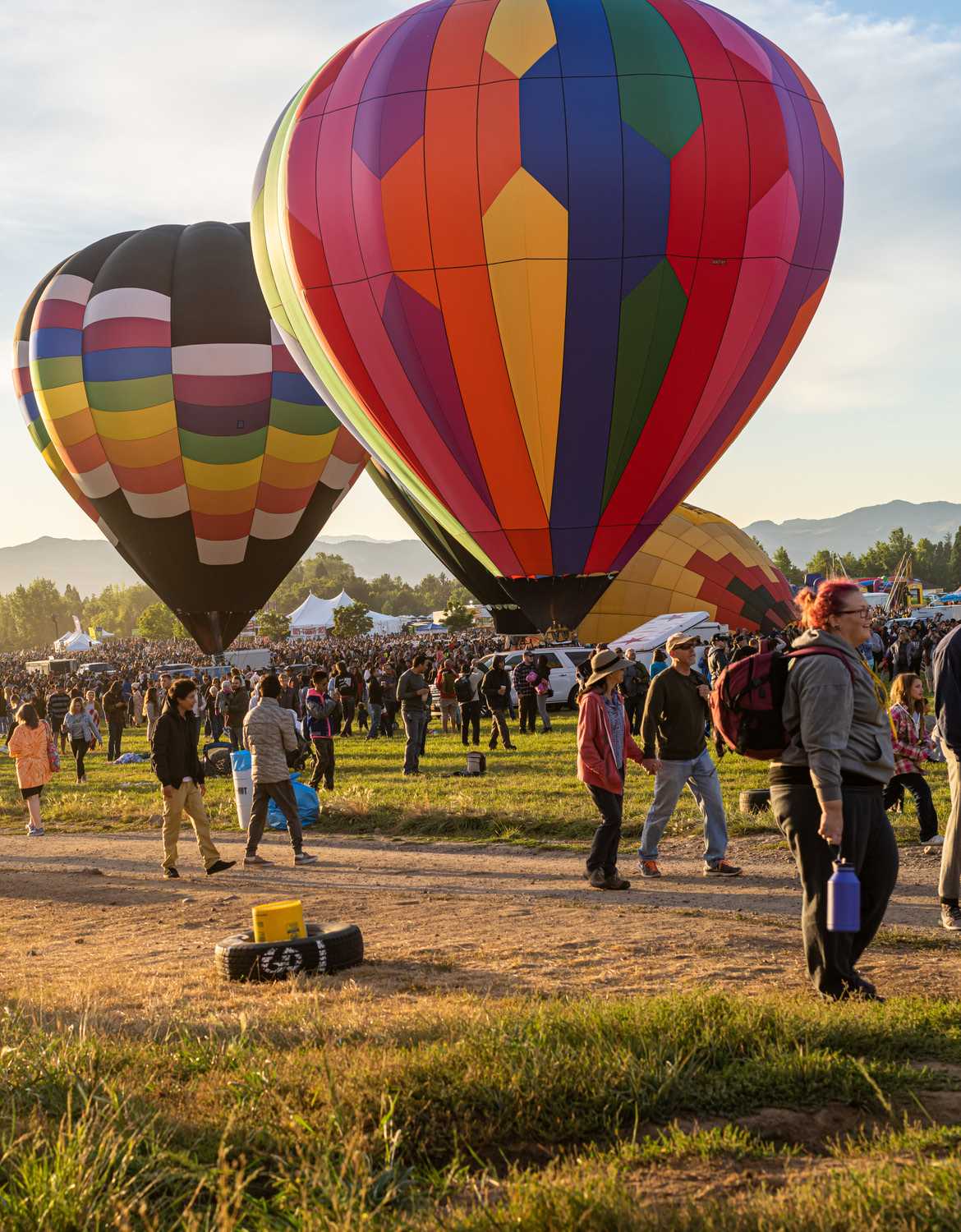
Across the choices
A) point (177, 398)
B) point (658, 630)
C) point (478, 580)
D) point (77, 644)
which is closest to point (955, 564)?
point (77, 644)

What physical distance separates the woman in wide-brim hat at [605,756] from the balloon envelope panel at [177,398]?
867 inches

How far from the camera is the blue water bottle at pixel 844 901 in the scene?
5176mm

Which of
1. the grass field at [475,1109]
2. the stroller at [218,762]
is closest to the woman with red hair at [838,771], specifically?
the grass field at [475,1109]

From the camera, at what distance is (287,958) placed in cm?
698

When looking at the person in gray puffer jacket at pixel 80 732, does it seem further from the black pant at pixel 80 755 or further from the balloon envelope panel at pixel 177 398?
the balloon envelope panel at pixel 177 398

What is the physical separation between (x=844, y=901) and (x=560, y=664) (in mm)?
22822

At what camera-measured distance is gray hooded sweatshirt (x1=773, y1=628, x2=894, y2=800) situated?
5.22m

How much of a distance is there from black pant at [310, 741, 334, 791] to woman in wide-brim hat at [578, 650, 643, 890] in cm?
729

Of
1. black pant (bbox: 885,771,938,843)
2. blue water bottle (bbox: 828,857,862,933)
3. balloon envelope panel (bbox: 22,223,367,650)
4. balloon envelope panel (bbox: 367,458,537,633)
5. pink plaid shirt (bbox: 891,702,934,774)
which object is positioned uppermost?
balloon envelope panel (bbox: 22,223,367,650)

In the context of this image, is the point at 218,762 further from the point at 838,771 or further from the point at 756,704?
the point at 838,771

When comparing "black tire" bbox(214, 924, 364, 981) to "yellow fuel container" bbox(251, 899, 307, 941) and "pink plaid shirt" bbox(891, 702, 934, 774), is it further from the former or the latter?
"pink plaid shirt" bbox(891, 702, 934, 774)

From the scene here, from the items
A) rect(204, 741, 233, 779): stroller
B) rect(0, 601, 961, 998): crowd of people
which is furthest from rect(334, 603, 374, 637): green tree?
rect(204, 741, 233, 779): stroller

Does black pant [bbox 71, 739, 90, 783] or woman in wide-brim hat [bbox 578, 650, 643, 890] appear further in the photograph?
black pant [bbox 71, 739, 90, 783]

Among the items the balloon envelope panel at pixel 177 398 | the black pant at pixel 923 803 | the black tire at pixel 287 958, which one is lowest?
the black tire at pixel 287 958
